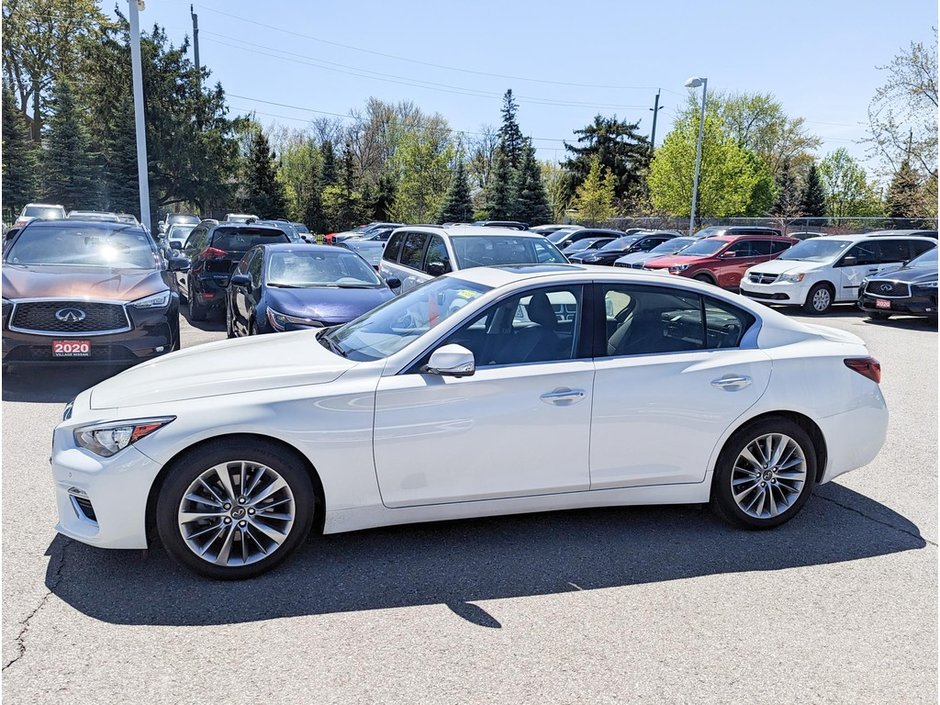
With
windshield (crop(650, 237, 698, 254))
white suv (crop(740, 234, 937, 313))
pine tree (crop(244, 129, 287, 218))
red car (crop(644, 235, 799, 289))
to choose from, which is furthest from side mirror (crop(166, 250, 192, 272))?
pine tree (crop(244, 129, 287, 218))

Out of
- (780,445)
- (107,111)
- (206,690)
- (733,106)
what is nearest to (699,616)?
(780,445)

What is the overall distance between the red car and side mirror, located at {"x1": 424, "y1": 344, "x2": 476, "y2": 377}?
1600 cm

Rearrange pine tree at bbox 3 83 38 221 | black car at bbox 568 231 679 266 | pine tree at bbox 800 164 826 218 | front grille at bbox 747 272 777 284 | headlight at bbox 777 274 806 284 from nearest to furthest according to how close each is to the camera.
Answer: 1. headlight at bbox 777 274 806 284
2. front grille at bbox 747 272 777 284
3. black car at bbox 568 231 679 266
4. pine tree at bbox 3 83 38 221
5. pine tree at bbox 800 164 826 218

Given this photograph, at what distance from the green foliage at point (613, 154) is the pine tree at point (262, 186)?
24.9 m

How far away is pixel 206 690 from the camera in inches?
112

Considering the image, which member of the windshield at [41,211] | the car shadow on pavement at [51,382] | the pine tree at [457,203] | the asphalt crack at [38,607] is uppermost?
the pine tree at [457,203]

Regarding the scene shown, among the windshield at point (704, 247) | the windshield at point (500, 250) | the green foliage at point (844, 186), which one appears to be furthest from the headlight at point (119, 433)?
the green foliage at point (844, 186)

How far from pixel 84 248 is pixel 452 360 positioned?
696 cm

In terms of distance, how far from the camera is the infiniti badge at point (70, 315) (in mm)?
7488

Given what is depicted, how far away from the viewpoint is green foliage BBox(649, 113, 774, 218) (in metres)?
43.9

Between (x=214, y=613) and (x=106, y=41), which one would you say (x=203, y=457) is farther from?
(x=106, y=41)

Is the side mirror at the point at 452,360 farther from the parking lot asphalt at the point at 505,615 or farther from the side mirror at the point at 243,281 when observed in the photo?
the side mirror at the point at 243,281

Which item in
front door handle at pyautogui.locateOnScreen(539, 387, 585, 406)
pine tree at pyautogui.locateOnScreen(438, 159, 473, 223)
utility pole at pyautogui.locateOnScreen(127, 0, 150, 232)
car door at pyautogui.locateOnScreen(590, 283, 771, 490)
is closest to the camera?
front door handle at pyautogui.locateOnScreen(539, 387, 585, 406)

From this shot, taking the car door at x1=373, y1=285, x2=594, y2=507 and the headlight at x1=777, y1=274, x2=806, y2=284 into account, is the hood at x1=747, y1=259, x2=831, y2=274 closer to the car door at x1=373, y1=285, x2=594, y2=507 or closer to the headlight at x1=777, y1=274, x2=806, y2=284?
the headlight at x1=777, y1=274, x2=806, y2=284
